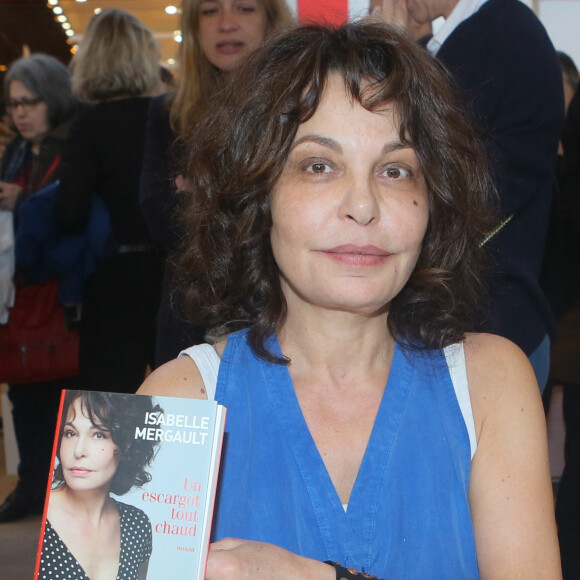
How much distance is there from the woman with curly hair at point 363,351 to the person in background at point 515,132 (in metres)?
0.33

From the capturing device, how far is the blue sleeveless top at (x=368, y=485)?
1293mm

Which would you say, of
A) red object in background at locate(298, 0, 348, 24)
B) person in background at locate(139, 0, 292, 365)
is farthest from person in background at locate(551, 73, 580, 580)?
person in background at locate(139, 0, 292, 365)

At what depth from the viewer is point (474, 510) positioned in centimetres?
134

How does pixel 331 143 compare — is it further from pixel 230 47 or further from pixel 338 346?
pixel 230 47

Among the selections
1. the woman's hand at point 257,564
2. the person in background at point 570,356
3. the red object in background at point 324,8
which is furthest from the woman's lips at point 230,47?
the woman's hand at point 257,564

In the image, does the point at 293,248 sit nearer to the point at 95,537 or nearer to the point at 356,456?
the point at 356,456

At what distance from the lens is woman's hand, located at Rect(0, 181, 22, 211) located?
3.62 meters

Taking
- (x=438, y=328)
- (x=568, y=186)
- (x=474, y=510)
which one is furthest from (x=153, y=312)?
(x=474, y=510)

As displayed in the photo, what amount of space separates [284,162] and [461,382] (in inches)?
18.9

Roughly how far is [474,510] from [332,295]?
0.41 m

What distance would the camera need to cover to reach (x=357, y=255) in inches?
53.3

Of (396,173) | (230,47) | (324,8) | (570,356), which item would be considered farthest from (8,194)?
(396,173)

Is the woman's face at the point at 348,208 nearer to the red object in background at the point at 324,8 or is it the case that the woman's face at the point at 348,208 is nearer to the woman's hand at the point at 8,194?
the red object in background at the point at 324,8

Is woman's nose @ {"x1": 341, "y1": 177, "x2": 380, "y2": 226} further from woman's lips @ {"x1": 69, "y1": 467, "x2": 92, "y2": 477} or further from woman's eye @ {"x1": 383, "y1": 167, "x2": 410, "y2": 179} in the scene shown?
woman's lips @ {"x1": 69, "y1": 467, "x2": 92, "y2": 477}
